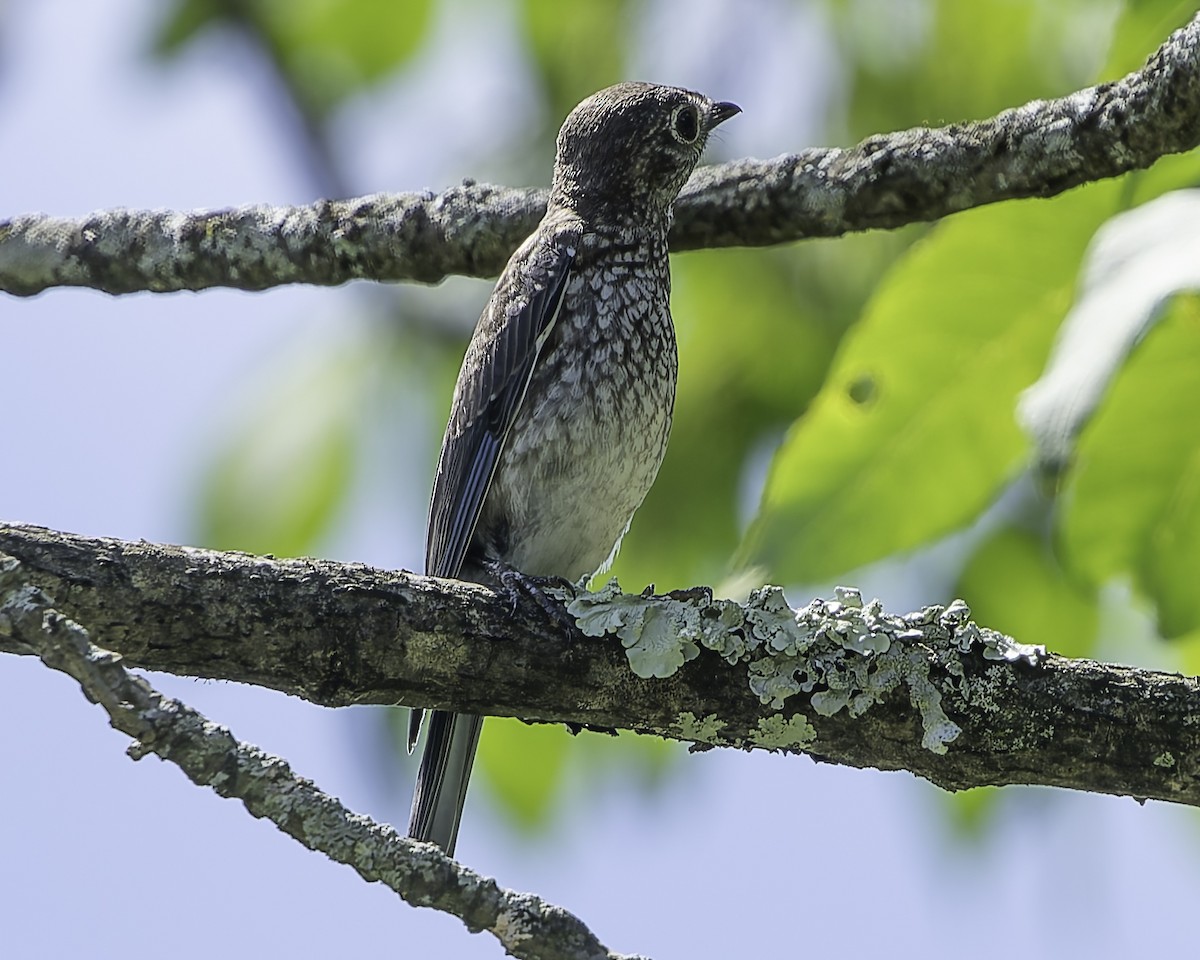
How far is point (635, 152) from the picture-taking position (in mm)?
4258

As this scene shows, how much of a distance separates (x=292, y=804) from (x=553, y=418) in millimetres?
1934

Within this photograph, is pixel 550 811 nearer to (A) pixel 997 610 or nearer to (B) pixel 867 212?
(A) pixel 997 610

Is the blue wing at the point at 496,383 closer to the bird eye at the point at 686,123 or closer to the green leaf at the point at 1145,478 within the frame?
the bird eye at the point at 686,123

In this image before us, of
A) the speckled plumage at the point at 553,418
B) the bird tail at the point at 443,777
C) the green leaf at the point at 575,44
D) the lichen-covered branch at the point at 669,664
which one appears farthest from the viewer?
the green leaf at the point at 575,44

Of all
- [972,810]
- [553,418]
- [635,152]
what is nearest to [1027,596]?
[972,810]

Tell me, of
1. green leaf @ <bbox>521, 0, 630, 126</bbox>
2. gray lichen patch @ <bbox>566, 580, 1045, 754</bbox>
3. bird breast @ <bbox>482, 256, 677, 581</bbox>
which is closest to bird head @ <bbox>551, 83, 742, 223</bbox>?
green leaf @ <bbox>521, 0, 630, 126</bbox>

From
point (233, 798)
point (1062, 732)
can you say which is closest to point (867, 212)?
point (1062, 732)

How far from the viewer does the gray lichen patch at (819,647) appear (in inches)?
115

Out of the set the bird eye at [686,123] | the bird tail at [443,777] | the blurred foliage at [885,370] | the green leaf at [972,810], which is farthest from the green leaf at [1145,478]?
the bird eye at [686,123]

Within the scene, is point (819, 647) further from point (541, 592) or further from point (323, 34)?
point (323, 34)

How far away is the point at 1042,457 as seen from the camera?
2312 mm

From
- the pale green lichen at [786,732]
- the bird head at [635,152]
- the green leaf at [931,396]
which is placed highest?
the bird head at [635,152]

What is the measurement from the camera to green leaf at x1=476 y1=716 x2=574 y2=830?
152 inches

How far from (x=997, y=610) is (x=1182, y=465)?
35.7 inches
